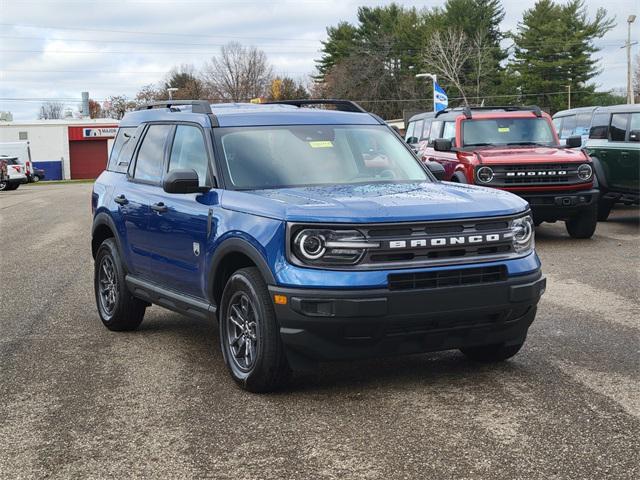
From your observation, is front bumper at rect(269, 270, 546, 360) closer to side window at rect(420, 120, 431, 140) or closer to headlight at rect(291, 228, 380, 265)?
headlight at rect(291, 228, 380, 265)

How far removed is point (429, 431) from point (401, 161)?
2.62 meters

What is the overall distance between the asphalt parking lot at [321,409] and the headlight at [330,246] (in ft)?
2.82

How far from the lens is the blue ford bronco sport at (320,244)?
5289 millimetres

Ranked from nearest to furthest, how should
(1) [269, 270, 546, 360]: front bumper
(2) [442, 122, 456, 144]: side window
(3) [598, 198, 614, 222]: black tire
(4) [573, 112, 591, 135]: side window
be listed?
1. (1) [269, 270, 546, 360]: front bumper
2. (2) [442, 122, 456, 144]: side window
3. (3) [598, 198, 614, 222]: black tire
4. (4) [573, 112, 591, 135]: side window

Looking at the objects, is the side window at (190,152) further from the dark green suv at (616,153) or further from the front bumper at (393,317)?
the dark green suv at (616,153)

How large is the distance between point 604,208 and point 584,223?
247cm

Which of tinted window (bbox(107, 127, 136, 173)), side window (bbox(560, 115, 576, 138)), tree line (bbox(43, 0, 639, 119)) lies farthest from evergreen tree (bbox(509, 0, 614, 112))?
tinted window (bbox(107, 127, 136, 173))

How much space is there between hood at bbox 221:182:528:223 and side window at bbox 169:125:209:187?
0.55m

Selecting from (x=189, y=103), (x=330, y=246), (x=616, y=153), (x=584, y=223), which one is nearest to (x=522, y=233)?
(x=330, y=246)

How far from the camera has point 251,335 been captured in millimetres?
5750

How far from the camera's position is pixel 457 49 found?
8438cm

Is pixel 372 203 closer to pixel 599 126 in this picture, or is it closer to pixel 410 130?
pixel 599 126

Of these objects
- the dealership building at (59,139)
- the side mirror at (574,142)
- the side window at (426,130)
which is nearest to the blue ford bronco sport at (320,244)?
the side mirror at (574,142)

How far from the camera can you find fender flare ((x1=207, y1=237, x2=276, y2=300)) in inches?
215
